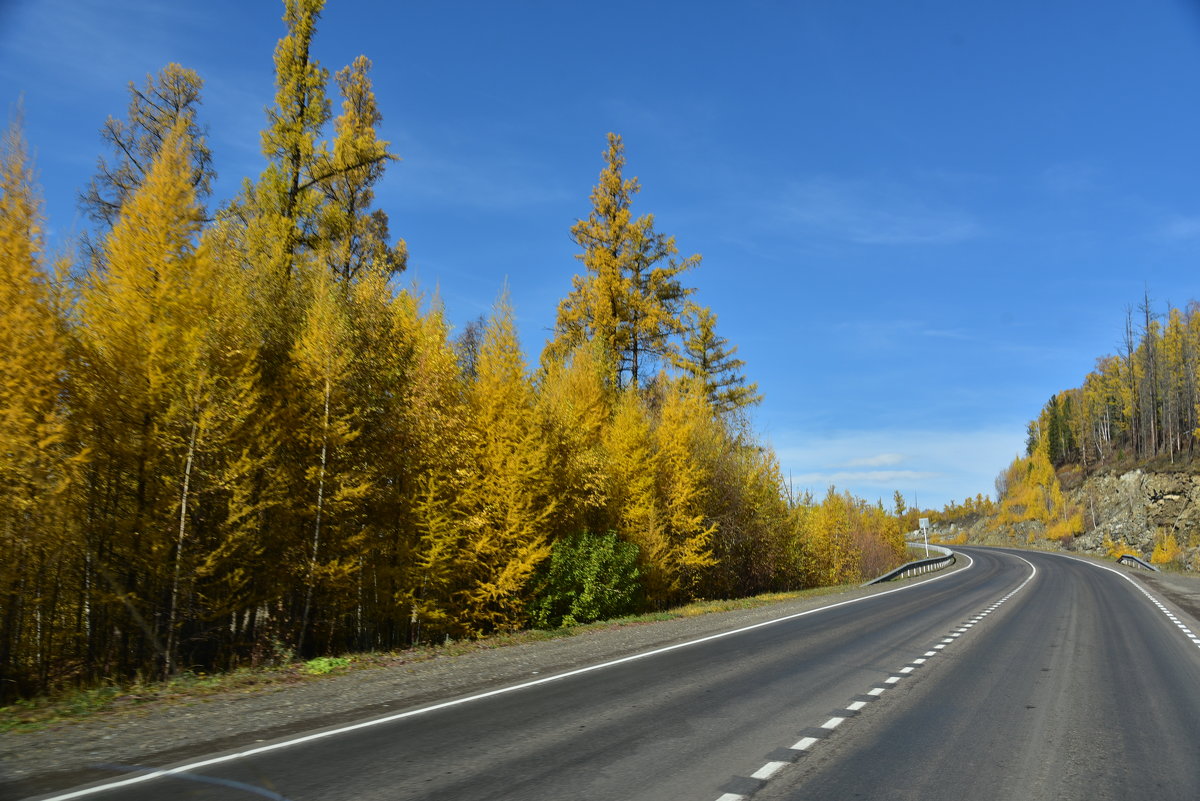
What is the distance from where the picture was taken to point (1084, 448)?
367ft

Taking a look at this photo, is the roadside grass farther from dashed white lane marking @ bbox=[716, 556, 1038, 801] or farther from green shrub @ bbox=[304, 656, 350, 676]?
dashed white lane marking @ bbox=[716, 556, 1038, 801]

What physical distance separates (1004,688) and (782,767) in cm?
502

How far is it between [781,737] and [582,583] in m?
13.7

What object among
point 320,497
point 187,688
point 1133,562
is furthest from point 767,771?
point 1133,562

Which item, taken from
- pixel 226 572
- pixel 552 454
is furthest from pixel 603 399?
pixel 226 572

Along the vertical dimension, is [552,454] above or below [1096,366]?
below

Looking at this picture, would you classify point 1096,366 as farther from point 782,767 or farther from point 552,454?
point 782,767

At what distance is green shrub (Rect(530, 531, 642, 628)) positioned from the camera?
18.6 metres

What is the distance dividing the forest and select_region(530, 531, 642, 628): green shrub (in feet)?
0.37

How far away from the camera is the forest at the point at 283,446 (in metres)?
9.03

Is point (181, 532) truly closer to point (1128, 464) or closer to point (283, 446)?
point (283, 446)

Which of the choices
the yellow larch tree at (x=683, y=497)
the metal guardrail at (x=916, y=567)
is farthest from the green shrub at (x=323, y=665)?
→ the metal guardrail at (x=916, y=567)

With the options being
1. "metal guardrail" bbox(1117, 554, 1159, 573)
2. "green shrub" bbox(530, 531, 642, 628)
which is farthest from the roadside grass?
"metal guardrail" bbox(1117, 554, 1159, 573)

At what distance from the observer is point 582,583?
19.5 metres
